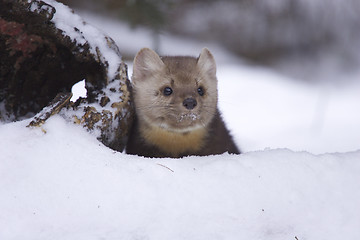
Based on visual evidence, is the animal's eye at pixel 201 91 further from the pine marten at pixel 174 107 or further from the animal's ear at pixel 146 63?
the animal's ear at pixel 146 63

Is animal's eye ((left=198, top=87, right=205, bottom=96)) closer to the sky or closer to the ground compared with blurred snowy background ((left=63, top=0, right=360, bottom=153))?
closer to the sky

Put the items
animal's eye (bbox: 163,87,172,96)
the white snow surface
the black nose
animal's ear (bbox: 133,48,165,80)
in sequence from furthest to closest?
1. animal's ear (bbox: 133,48,165,80)
2. animal's eye (bbox: 163,87,172,96)
3. the black nose
4. the white snow surface

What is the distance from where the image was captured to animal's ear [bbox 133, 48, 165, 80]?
308 centimetres

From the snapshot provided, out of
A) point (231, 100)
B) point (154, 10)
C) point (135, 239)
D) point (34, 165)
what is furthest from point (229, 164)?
point (231, 100)

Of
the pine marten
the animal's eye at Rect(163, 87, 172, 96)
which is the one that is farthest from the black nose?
the animal's eye at Rect(163, 87, 172, 96)

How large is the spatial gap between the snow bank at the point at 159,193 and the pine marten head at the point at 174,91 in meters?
0.67

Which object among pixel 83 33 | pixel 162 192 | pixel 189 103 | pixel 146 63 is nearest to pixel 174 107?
pixel 189 103

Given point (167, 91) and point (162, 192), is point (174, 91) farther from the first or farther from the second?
point (162, 192)

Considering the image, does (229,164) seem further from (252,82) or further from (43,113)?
(252,82)

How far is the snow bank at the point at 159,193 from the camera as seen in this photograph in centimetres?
180

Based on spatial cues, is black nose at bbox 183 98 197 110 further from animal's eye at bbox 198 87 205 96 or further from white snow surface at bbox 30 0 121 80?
white snow surface at bbox 30 0 121 80

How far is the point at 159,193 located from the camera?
1.91 metres

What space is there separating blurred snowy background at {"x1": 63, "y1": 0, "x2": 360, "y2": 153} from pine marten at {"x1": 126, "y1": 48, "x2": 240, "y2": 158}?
4.35 ft

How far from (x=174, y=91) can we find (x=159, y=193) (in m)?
1.12
